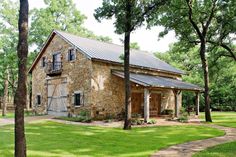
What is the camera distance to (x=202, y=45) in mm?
24812

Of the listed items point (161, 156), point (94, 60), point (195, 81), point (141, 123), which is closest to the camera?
point (161, 156)

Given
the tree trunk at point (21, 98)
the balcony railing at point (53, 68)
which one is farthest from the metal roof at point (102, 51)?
the tree trunk at point (21, 98)

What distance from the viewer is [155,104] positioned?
→ 3112 centimetres

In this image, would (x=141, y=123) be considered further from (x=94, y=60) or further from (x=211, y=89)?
(x=211, y=89)

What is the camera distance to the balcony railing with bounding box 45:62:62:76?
27812 mm

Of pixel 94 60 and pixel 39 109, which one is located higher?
pixel 94 60

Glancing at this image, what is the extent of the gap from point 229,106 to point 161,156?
128 feet

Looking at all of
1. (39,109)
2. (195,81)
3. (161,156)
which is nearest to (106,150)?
(161,156)

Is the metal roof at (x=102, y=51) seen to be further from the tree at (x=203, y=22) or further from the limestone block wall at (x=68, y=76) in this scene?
the tree at (x=203, y=22)

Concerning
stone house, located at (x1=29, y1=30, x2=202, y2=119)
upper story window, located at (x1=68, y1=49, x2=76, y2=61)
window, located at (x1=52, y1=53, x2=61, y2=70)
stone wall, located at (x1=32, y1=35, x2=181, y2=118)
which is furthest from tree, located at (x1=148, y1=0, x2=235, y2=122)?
window, located at (x1=52, y1=53, x2=61, y2=70)

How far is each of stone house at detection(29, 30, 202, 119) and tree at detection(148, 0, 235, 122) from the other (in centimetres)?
414

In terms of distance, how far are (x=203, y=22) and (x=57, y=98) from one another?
15046 mm

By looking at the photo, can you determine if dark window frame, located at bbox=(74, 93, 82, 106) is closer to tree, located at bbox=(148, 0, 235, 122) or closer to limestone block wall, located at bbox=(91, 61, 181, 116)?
limestone block wall, located at bbox=(91, 61, 181, 116)

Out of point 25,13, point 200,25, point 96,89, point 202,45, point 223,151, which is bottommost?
point 223,151
